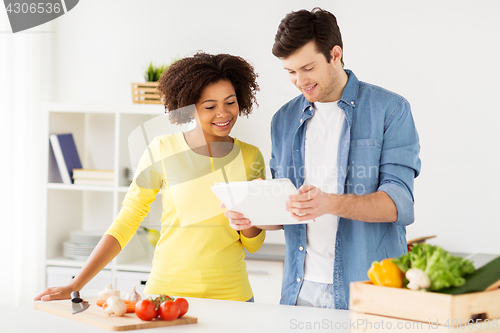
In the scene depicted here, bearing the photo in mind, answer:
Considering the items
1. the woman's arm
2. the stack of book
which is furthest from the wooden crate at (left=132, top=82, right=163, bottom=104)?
the woman's arm

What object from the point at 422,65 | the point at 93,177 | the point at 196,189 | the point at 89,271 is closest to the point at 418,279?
the point at 196,189

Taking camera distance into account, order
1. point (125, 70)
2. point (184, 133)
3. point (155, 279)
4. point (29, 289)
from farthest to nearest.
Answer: point (125, 70), point (29, 289), point (184, 133), point (155, 279)

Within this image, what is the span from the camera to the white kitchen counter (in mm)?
1204

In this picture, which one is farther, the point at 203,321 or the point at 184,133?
the point at 184,133

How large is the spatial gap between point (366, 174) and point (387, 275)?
51 centimetres

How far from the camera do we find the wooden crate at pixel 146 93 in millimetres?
2865

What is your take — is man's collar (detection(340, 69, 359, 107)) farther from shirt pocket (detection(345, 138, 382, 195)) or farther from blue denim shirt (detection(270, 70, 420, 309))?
shirt pocket (detection(345, 138, 382, 195))

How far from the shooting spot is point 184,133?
1.81 meters

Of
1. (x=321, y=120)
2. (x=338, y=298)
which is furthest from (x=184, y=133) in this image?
(x=338, y=298)

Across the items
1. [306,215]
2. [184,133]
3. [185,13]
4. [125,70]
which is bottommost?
[306,215]

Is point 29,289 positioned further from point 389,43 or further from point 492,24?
point 492,24

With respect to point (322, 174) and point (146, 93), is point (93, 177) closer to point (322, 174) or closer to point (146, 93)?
point (146, 93)

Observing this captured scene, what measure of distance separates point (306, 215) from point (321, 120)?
16.5 inches

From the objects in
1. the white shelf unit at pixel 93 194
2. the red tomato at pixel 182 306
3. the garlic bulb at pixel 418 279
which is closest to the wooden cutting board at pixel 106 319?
the red tomato at pixel 182 306
